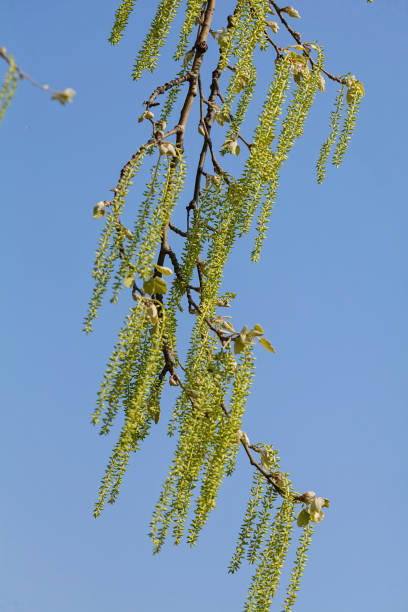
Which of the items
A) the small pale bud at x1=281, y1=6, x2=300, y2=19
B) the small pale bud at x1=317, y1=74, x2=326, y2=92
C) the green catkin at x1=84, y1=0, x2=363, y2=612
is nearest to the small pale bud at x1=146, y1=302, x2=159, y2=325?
the green catkin at x1=84, y1=0, x2=363, y2=612

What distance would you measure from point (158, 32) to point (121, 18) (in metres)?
0.30

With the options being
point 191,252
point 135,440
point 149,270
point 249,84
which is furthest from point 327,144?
point 135,440

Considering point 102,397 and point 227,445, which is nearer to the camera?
point 102,397

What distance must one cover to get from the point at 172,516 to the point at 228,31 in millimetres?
1597

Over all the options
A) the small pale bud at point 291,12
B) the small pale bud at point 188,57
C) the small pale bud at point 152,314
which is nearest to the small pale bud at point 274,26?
the small pale bud at point 291,12

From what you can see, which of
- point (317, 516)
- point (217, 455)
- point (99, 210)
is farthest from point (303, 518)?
point (99, 210)

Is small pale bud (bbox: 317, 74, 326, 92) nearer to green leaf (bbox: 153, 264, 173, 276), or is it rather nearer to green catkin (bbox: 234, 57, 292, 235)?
green catkin (bbox: 234, 57, 292, 235)

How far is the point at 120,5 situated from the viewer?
9.67 ft

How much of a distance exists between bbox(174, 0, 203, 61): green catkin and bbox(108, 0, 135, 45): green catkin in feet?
1.22

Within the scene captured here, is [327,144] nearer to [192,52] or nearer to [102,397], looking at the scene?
[192,52]

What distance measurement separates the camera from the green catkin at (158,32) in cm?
271

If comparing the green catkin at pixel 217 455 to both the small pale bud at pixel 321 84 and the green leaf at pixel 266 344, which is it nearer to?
the green leaf at pixel 266 344

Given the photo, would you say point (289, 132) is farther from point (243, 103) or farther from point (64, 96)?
point (64, 96)

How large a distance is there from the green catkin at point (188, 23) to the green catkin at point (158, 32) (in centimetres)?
8
